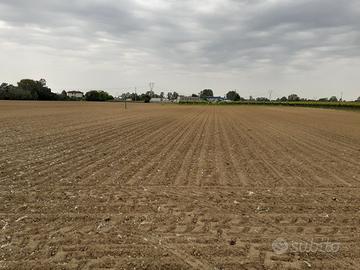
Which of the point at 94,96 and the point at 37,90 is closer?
the point at 37,90

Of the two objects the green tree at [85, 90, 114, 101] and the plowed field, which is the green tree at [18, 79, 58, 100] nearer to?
the green tree at [85, 90, 114, 101]

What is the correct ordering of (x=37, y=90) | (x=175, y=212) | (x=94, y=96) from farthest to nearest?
(x=94, y=96)
(x=37, y=90)
(x=175, y=212)

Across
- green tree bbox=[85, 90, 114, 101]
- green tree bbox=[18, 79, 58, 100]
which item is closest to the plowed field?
green tree bbox=[18, 79, 58, 100]

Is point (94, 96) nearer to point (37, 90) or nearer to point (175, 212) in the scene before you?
point (37, 90)

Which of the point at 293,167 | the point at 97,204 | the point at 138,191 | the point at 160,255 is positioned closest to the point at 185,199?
the point at 138,191

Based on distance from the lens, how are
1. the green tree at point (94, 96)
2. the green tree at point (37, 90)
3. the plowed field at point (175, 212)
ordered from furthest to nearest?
the green tree at point (94, 96), the green tree at point (37, 90), the plowed field at point (175, 212)

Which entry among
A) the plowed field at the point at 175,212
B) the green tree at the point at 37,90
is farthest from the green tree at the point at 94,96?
the plowed field at the point at 175,212

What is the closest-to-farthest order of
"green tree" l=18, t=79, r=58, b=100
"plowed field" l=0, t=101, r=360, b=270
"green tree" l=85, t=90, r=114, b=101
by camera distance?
"plowed field" l=0, t=101, r=360, b=270 → "green tree" l=18, t=79, r=58, b=100 → "green tree" l=85, t=90, r=114, b=101

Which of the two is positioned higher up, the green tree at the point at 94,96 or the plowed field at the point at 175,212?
the green tree at the point at 94,96

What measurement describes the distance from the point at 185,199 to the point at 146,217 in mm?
1346

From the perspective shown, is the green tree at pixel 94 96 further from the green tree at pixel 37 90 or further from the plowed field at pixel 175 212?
the plowed field at pixel 175 212

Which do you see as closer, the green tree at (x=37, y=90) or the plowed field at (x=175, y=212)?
the plowed field at (x=175, y=212)

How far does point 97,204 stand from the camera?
6906 mm

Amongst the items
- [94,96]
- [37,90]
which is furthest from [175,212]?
[94,96]
